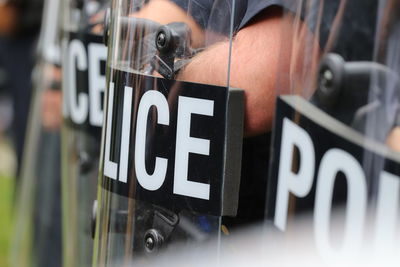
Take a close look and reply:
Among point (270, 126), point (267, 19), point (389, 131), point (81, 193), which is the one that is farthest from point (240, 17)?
point (81, 193)

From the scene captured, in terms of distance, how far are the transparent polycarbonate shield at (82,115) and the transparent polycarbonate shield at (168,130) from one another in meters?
0.53

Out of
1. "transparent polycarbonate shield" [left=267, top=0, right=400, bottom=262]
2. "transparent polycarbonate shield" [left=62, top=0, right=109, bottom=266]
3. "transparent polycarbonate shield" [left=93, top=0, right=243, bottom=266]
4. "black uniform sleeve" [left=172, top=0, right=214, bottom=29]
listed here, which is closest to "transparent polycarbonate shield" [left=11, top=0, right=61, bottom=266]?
"transparent polycarbonate shield" [left=62, top=0, right=109, bottom=266]

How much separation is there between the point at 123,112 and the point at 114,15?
0.54ft

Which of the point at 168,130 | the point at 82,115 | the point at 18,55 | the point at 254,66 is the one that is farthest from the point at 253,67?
the point at 18,55

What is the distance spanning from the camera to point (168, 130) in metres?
1.00

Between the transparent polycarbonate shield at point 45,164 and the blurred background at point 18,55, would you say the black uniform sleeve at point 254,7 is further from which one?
the blurred background at point 18,55

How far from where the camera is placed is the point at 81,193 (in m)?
1.70

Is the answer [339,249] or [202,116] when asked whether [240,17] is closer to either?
[202,116]

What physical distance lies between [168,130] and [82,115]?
721 millimetres

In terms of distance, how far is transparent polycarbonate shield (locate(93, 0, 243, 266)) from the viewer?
0.97m

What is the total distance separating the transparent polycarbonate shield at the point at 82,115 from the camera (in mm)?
1666

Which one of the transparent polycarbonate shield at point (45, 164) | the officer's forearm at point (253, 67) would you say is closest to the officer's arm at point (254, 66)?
the officer's forearm at point (253, 67)

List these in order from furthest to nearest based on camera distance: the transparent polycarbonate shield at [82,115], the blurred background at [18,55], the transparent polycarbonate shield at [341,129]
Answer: the blurred background at [18,55]
the transparent polycarbonate shield at [82,115]
the transparent polycarbonate shield at [341,129]

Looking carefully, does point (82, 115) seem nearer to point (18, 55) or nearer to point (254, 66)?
point (254, 66)
